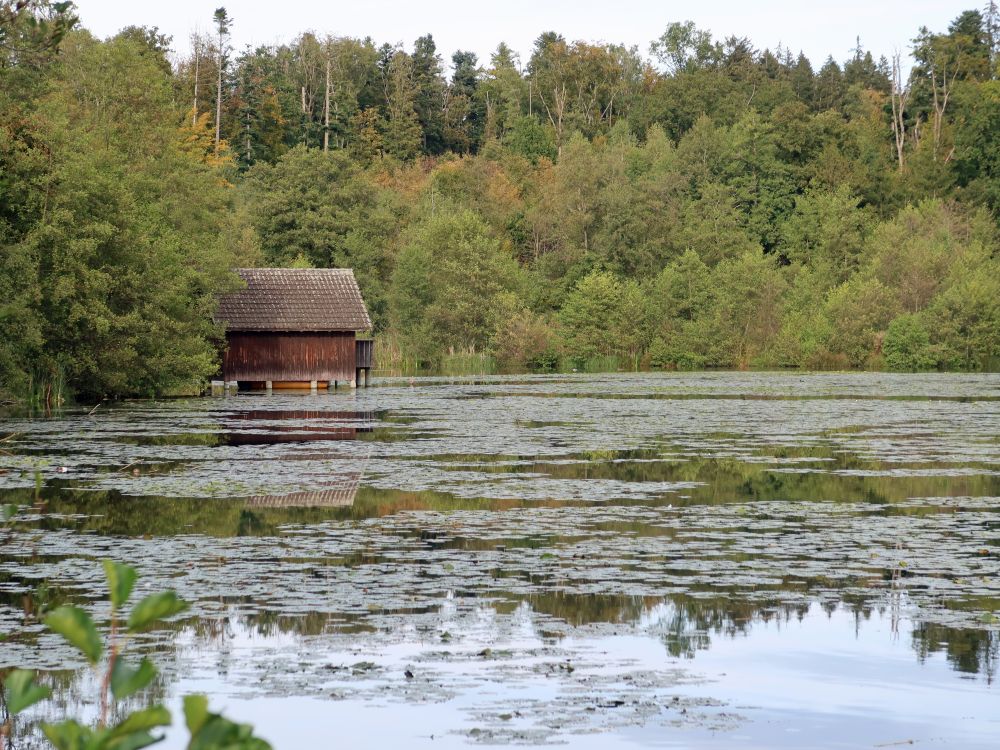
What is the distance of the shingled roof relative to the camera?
47.4 metres

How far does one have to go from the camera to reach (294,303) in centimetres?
4844

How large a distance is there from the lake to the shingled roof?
25.1 meters

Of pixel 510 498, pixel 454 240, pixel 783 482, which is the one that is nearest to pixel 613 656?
pixel 510 498

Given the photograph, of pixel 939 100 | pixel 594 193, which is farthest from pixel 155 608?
pixel 939 100

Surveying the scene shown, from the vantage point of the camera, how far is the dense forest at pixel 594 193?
71875 millimetres

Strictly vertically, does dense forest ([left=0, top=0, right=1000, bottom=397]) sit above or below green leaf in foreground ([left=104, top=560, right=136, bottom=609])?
above

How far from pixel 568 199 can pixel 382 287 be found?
51.5 feet

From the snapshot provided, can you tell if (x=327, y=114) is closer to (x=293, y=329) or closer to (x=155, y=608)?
(x=293, y=329)

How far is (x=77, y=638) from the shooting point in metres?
2.35

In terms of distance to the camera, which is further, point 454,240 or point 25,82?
point 454,240

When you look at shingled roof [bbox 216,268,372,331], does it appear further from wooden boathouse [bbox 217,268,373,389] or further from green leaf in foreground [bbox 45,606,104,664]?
green leaf in foreground [bbox 45,606,104,664]

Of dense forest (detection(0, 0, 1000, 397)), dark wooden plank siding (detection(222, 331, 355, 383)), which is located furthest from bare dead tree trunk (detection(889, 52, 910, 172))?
dark wooden plank siding (detection(222, 331, 355, 383))

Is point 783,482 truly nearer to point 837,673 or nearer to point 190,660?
point 837,673

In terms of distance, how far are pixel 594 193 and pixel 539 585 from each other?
268 ft
